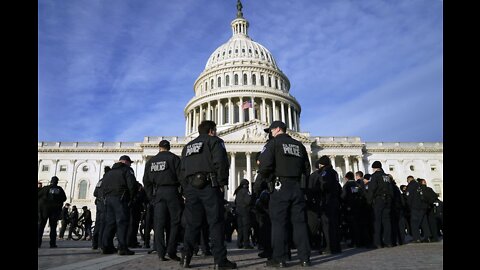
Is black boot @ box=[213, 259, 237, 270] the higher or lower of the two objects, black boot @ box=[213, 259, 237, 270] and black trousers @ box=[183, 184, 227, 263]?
the lower

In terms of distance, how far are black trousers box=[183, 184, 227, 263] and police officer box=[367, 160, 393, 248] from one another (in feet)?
19.5

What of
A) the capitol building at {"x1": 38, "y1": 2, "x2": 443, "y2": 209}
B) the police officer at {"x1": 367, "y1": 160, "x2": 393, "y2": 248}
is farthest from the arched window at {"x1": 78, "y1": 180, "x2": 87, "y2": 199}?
the police officer at {"x1": 367, "y1": 160, "x2": 393, "y2": 248}

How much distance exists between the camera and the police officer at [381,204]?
34.0 feet

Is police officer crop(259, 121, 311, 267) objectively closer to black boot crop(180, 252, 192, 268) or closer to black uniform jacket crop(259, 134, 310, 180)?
black uniform jacket crop(259, 134, 310, 180)

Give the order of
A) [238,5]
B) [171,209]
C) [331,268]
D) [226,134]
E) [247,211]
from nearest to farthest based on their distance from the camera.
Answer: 1. [331,268]
2. [171,209]
3. [247,211]
4. [226,134]
5. [238,5]

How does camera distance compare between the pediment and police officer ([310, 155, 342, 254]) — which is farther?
the pediment

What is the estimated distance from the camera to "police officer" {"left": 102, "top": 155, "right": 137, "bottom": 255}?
855 centimetres

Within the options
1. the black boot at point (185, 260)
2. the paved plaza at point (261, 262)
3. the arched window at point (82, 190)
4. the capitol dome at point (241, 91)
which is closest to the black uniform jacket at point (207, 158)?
the black boot at point (185, 260)

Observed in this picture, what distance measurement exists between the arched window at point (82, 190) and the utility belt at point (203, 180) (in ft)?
176
